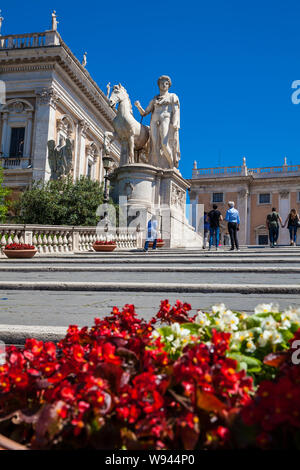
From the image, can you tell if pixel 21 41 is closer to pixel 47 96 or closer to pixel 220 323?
pixel 47 96

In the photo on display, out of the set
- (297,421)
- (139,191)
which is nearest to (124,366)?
(297,421)

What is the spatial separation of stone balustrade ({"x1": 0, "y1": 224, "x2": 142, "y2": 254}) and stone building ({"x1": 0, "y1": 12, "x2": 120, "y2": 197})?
1376 centimetres

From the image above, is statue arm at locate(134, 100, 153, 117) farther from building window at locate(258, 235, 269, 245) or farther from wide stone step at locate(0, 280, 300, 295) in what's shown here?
building window at locate(258, 235, 269, 245)

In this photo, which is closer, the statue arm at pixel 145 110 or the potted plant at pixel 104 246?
the potted plant at pixel 104 246

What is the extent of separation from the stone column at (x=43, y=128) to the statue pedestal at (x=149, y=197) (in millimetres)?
10783

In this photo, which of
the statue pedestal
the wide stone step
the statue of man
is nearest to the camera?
the wide stone step

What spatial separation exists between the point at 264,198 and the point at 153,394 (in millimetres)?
49998

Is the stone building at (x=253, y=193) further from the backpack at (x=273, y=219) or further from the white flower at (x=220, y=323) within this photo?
the white flower at (x=220, y=323)

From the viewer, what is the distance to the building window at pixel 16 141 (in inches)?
1193

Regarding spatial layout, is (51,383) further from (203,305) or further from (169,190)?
(169,190)

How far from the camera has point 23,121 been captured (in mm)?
30000

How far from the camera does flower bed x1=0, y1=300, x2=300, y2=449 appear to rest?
120cm

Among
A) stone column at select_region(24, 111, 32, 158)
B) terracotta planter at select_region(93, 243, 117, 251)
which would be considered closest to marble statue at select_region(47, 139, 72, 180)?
stone column at select_region(24, 111, 32, 158)

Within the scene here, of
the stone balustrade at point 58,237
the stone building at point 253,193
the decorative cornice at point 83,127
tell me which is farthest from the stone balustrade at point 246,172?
the stone balustrade at point 58,237
